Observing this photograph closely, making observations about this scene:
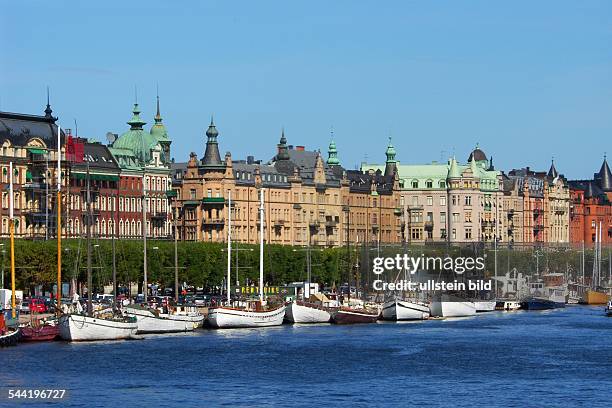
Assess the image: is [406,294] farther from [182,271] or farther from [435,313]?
[182,271]

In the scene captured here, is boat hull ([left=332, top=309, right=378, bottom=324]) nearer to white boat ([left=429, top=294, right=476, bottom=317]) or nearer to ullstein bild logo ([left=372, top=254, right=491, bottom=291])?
white boat ([left=429, top=294, right=476, bottom=317])

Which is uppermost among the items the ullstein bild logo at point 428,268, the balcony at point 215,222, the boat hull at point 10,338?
the balcony at point 215,222

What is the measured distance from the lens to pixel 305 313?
135 m

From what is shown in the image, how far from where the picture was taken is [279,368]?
96.4m

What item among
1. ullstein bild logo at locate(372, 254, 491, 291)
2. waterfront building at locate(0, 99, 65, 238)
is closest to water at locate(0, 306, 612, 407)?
ullstein bild logo at locate(372, 254, 491, 291)

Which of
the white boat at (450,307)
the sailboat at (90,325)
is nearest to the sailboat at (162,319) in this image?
the sailboat at (90,325)

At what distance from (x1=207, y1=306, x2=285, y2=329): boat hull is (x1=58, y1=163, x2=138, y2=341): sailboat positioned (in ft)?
37.3

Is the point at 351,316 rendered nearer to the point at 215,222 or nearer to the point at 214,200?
the point at 215,222

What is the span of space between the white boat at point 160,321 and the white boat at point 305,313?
37.5 feet

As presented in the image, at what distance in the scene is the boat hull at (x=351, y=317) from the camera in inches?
5404

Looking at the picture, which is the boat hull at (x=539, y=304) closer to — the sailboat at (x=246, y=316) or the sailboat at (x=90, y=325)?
the sailboat at (x=246, y=316)

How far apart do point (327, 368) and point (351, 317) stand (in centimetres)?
4099

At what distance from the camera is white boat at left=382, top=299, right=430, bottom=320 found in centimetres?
14375

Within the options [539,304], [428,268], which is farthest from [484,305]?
Result: [539,304]
